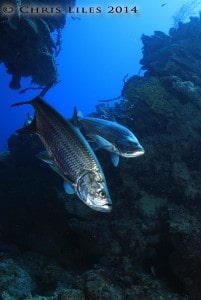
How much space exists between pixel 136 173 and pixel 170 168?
3.33ft

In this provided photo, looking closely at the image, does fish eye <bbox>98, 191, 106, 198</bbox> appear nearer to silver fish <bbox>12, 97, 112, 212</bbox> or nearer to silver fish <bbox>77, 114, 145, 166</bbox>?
silver fish <bbox>12, 97, 112, 212</bbox>

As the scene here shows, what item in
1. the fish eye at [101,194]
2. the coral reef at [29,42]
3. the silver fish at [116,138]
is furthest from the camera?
the coral reef at [29,42]

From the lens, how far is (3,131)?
166 meters

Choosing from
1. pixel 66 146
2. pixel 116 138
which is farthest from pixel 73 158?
pixel 116 138

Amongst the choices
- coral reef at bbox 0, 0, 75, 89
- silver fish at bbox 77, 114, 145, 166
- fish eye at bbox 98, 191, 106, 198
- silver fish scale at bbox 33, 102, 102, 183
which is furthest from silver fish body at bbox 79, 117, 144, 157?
coral reef at bbox 0, 0, 75, 89

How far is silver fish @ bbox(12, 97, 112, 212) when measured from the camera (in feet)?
7.32

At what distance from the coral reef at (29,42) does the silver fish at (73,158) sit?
9304 mm

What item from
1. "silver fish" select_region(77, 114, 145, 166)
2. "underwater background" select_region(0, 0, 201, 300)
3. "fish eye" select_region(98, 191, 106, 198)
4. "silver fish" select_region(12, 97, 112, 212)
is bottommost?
"underwater background" select_region(0, 0, 201, 300)

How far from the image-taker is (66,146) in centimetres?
232

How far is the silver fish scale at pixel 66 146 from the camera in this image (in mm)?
2270

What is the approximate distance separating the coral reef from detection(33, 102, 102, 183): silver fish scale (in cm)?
931

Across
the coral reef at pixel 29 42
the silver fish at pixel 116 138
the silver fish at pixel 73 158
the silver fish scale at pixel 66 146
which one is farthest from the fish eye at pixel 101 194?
the coral reef at pixel 29 42

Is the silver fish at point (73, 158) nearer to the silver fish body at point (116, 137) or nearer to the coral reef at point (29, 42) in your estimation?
the silver fish body at point (116, 137)

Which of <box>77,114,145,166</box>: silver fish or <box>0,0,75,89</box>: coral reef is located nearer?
<box>77,114,145,166</box>: silver fish
